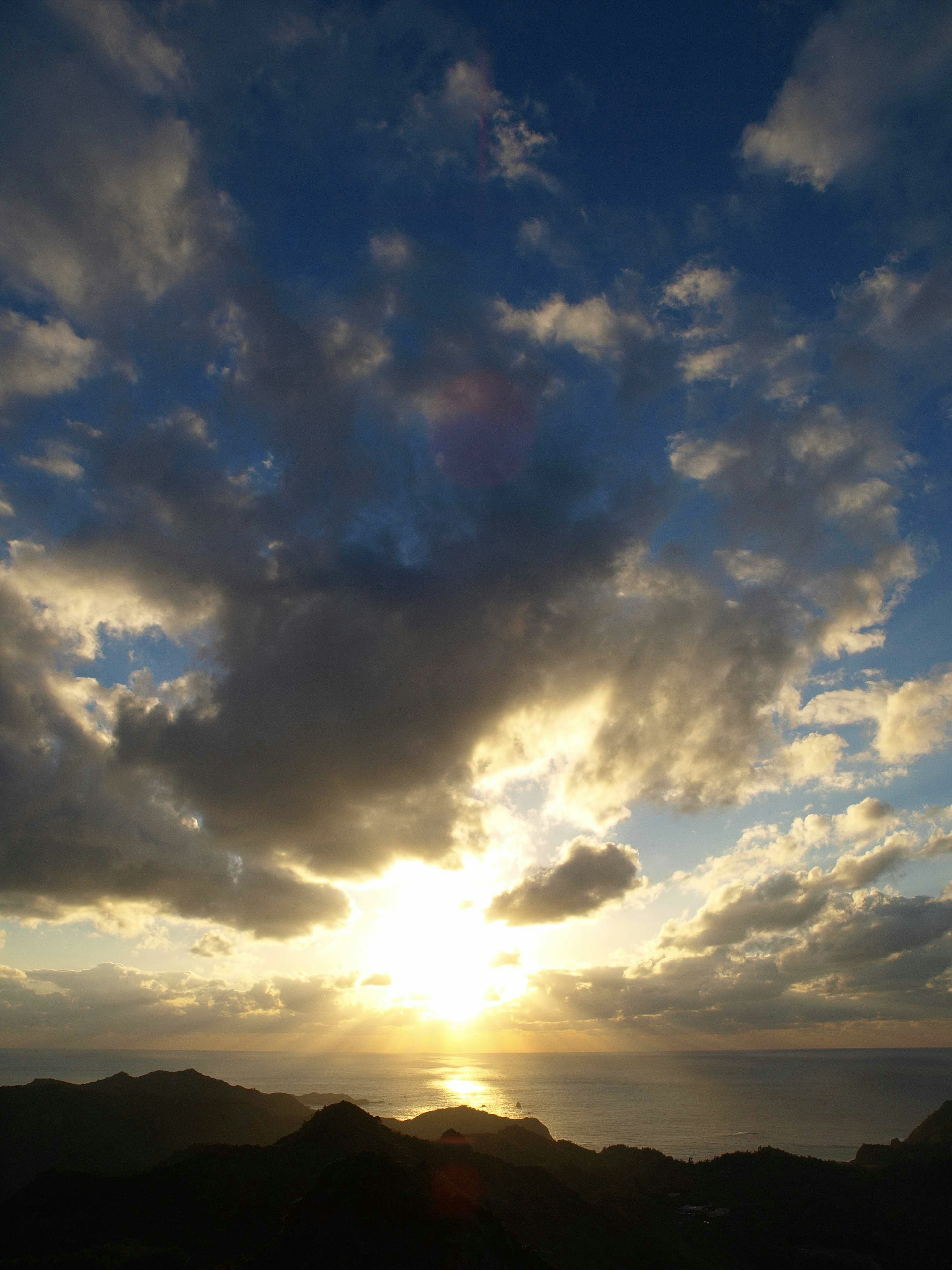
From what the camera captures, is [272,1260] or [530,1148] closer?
[272,1260]

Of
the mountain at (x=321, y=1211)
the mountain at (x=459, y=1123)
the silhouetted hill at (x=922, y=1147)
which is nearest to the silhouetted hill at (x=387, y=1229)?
the mountain at (x=321, y=1211)

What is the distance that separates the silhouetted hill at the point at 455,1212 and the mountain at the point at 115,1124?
109 ft

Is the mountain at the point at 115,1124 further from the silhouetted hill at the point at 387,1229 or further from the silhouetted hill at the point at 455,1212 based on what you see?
the silhouetted hill at the point at 387,1229

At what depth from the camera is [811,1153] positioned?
15888 cm

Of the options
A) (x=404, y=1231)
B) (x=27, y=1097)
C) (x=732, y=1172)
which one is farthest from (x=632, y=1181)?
(x=27, y=1097)

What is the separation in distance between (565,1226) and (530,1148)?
1627 inches

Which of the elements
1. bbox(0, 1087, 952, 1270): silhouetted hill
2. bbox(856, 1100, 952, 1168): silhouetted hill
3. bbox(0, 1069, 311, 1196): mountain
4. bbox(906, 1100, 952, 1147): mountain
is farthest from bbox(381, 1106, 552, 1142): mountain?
bbox(906, 1100, 952, 1147): mountain

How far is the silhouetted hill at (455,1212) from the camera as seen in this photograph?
150 ft

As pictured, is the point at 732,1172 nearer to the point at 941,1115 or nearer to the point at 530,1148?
the point at 530,1148

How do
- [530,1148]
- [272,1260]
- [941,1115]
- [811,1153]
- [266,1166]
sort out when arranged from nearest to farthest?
[272,1260] < [266,1166] < [530,1148] < [941,1115] < [811,1153]

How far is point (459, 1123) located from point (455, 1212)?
120 meters

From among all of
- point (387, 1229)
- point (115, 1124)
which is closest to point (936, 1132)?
point (387, 1229)

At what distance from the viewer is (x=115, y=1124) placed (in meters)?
105

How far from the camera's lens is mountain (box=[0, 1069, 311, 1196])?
9500cm
